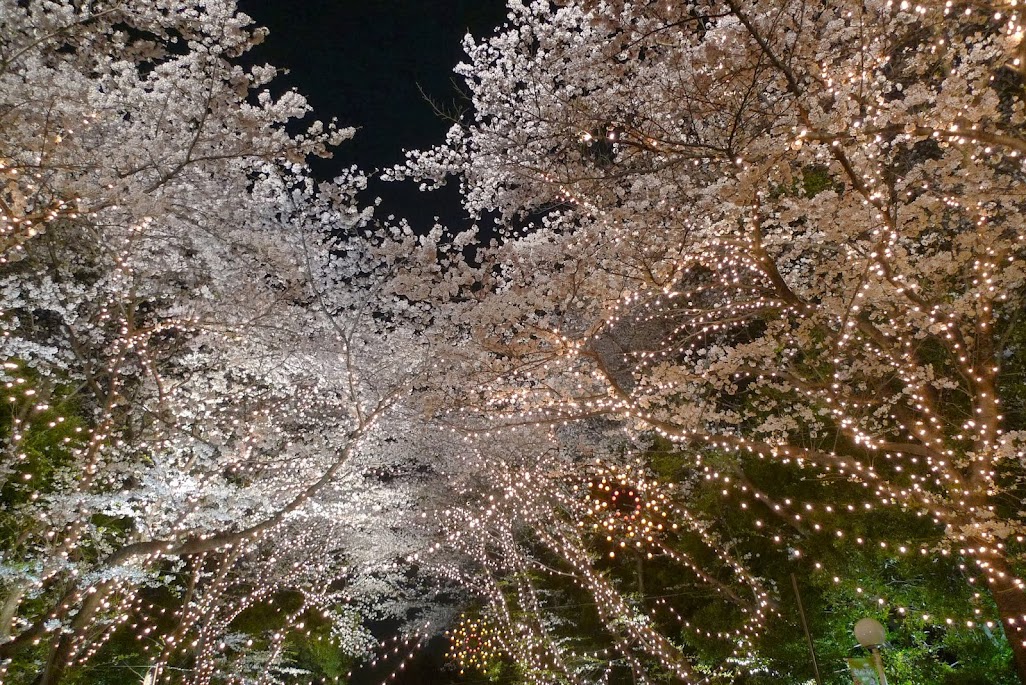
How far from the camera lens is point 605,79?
257 inches

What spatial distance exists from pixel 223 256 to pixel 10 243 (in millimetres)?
6149

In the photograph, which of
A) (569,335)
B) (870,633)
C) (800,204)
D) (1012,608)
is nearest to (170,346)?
(569,335)

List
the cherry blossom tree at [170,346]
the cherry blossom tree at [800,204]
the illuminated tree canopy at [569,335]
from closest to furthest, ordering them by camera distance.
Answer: the cherry blossom tree at [800,204] < the illuminated tree canopy at [569,335] < the cherry blossom tree at [170,346]

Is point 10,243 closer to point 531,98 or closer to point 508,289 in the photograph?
point 531,98

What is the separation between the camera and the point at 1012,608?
549cm

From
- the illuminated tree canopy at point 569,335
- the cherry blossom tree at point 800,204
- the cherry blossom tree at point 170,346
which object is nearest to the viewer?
the cherry blossom tree at point 800,204

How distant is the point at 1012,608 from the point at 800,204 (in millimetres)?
4156

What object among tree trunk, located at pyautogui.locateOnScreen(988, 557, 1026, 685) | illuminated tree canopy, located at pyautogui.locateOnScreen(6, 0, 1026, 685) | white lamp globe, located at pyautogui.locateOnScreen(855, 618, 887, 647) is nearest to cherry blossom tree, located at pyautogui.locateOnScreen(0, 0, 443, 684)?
illuminated tree canopy, located at pyautogui.locateOnScreen(6, 0, 1026, 685)

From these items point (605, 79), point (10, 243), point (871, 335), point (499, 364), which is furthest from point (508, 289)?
point (10, 243)

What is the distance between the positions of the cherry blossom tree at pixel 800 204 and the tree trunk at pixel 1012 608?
0.07 ft

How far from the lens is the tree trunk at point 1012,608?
5.43 m

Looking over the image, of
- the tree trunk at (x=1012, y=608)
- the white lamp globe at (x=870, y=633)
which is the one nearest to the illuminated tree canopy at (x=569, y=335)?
the tree trunk at (x=1012, y=608)

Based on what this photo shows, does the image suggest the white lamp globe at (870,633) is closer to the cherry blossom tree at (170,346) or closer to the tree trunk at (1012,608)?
the tree trunk at (1012,608)

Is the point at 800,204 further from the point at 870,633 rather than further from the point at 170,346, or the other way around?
the point at 170,346
